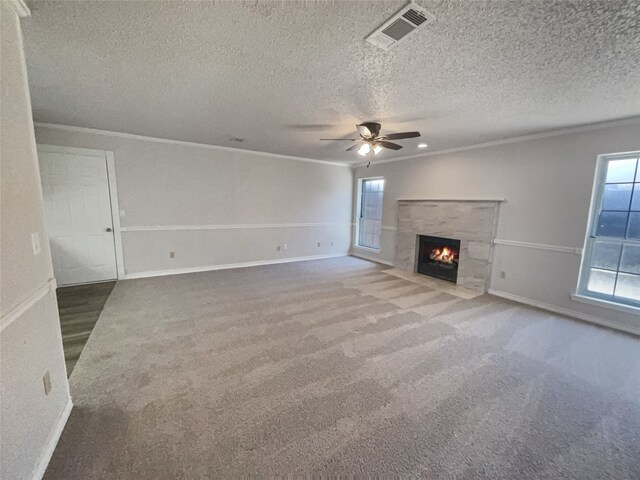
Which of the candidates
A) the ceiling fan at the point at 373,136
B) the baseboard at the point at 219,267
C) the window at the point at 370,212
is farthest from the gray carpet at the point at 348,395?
the window at the point at 370,212

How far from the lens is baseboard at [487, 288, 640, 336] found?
10.0ft

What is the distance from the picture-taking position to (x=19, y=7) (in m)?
1.39

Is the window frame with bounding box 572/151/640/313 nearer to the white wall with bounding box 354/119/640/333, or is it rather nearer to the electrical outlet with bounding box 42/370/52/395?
the white wall with bounding box 354/119/640/333

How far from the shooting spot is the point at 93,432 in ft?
5.17

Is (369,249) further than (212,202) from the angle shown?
Yes

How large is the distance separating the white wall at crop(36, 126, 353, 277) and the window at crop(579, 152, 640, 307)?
4687mm

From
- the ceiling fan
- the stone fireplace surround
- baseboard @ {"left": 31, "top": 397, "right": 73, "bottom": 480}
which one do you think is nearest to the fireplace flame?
the stone fireplace surround

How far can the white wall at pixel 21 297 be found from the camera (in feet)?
3.75

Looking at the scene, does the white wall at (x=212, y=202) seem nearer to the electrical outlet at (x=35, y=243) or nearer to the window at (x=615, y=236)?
the electrical outlet at (x=35, y=243)

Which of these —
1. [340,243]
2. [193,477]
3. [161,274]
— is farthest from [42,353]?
[340,243]

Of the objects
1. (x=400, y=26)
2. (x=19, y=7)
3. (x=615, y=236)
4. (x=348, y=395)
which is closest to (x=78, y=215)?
(x=19, y=7)

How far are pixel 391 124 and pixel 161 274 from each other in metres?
4.66

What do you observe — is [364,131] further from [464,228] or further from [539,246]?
[539,246]

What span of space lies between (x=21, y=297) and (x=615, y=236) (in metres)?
5.51
